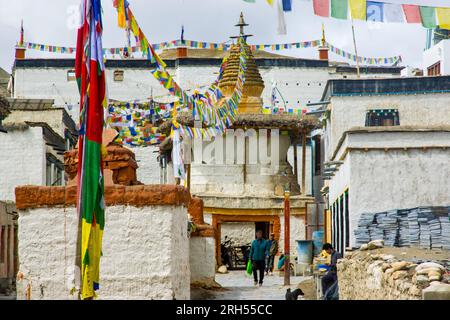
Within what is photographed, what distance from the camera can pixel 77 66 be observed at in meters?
10.6

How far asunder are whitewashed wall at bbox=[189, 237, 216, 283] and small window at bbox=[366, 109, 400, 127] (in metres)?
15.3

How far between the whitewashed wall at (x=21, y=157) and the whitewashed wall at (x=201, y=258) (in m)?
15.0

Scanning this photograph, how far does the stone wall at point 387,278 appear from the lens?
10367mm

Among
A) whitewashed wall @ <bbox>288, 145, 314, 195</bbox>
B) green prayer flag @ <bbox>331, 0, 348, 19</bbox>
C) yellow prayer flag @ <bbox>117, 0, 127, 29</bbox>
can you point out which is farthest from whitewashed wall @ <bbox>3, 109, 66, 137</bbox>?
yellow prayer flag @ <bbox>117, 0, 127, 29</bbox>

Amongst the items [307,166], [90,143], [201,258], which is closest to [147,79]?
[307,166]

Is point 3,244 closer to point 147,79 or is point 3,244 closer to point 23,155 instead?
point 23,155

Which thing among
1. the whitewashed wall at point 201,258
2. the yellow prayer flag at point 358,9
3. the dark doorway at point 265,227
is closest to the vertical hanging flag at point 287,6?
the yellow prayer flag at point 358,9

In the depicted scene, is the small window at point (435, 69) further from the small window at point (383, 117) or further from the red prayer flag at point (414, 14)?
the red prayer flag at point (414, 14)

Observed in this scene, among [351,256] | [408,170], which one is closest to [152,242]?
[351,256]

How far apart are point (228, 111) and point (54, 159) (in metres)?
8.82

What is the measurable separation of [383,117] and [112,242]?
74.8ft

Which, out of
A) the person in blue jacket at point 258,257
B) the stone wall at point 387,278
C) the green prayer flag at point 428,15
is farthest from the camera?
the person in blue jacket at point 258,257

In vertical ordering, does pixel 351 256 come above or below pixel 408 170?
below
